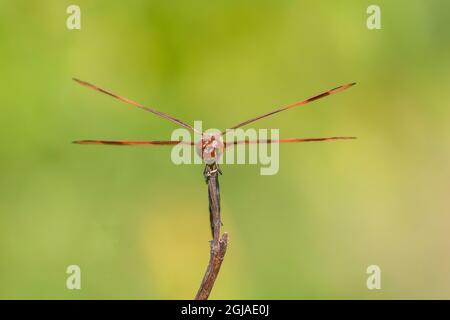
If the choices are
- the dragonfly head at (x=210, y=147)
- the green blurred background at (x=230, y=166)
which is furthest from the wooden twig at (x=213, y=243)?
the green blurred background at (x=230, y=166)

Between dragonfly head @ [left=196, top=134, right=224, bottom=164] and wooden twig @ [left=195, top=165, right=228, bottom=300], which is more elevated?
dragonfly head @ [left=196, top=134, right=224, bottom=164]

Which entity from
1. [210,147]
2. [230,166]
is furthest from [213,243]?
[230,166]

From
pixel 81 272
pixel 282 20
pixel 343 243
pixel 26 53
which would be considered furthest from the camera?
pixel 282 20

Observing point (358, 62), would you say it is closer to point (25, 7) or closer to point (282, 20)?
point (282, 20)

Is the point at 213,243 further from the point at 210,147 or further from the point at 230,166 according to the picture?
the point at 230,166

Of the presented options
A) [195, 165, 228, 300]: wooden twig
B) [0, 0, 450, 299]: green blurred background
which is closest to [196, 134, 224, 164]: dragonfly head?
[195, 165, 228, 300]: wooden twig

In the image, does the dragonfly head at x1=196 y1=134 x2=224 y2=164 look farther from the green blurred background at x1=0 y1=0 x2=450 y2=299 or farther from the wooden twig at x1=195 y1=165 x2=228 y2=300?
the green blurred background at x1=0 y1=0 x2=450 y2=299

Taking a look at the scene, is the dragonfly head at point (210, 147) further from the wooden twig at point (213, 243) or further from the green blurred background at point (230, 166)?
the green blurred background at point (230, 166)

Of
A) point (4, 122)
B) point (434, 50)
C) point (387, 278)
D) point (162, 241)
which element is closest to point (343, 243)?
point (387, 278)
